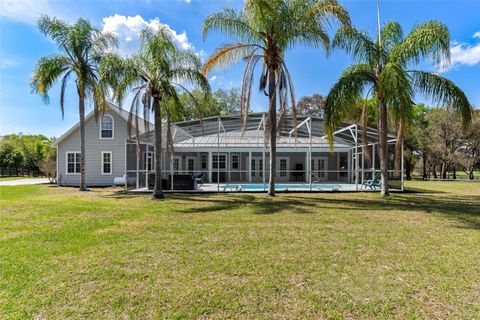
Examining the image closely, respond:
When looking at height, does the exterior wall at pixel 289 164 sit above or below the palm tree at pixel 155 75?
below

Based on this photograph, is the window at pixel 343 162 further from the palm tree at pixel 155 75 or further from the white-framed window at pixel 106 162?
the white-framed window at pixel 106 162

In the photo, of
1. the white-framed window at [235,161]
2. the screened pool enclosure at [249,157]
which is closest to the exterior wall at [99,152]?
the screened pool enclosure at [249,157]

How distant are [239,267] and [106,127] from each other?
19.7 metres

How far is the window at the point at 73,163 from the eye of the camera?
21.1m

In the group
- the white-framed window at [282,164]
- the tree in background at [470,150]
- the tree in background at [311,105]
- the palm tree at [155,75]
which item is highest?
the tree in background at [311,105]

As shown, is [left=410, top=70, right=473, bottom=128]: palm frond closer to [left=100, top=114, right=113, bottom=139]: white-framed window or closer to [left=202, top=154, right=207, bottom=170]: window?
[left=202, top=154, right=207, bottom=170]: window

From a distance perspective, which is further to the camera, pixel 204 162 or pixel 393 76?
pixel 204 162

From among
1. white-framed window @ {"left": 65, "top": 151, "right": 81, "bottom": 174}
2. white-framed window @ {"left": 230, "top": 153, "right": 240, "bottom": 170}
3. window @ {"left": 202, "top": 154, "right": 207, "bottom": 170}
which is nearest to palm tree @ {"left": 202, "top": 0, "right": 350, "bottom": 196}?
white-framed window @ {"left": 230, "top": 153, "right": 240, "bottom": 170}

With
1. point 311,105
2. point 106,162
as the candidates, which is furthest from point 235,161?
point 311,105

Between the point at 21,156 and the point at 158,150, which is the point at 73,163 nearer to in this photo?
the point at 158,150

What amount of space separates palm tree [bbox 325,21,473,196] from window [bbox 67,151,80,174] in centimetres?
1803

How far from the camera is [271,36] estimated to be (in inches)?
459

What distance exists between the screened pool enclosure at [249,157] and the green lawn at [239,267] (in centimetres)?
853

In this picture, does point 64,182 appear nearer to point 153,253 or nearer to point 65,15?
point 65,15
